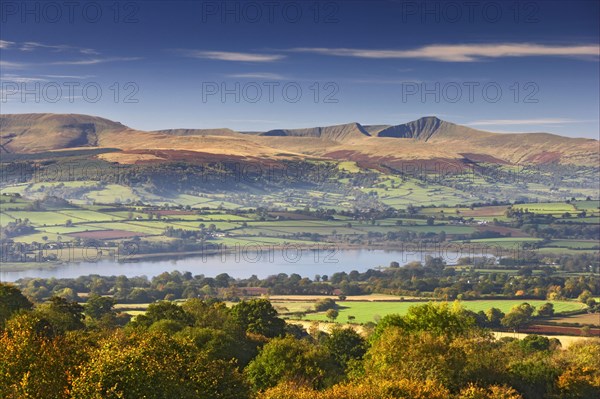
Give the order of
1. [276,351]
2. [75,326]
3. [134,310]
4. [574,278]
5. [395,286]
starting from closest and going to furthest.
Result: 1. [276,351]
2. [75,326]
3. [134,310]
4. [395,286]
5. [574,278]

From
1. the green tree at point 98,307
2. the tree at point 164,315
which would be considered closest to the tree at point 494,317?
the green tree at point 98,307

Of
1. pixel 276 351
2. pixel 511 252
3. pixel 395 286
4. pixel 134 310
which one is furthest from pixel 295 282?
pixel 276 351

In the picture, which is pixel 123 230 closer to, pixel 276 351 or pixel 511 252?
pixel 511 252

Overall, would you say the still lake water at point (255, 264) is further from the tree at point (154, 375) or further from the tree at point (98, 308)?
the tree at point (154, 375)

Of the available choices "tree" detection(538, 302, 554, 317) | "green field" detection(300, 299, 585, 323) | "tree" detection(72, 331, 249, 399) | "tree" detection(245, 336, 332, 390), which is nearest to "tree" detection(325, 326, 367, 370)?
"tree" detection(245, 336, 332, 390)

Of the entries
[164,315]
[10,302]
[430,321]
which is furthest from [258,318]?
[10,302]

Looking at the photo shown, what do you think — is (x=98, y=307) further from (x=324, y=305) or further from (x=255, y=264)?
(x=255, y=264)

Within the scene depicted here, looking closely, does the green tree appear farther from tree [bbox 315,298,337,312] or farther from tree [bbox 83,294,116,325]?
tree [bbox 315,298,337,312]
